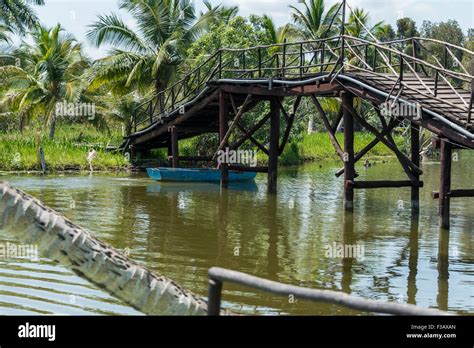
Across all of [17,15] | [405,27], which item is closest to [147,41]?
[17,15]

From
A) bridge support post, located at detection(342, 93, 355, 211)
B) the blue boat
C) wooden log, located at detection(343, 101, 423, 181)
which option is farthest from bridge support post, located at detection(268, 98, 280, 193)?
wooden log, located at detection(343, 101, 423, 181)

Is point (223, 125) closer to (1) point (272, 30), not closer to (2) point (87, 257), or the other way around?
(1) point (272, 30)

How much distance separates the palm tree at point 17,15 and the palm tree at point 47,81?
93cm

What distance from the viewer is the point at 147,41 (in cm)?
3375

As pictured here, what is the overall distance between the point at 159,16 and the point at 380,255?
69.9 ft

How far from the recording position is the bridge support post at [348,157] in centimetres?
1908

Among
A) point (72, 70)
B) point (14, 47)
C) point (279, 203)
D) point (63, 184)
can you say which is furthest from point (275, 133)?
point (14, 47)

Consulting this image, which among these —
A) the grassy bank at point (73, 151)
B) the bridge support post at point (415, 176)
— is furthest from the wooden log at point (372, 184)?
the grassy bank at point (73, 151)

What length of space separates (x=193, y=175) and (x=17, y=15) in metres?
11.7

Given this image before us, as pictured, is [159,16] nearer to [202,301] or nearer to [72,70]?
[72,70]

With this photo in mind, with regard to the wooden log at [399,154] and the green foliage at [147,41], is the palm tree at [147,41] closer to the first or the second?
the green foliage at [147,41]

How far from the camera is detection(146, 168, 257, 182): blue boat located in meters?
27.0

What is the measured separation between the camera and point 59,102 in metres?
32.9

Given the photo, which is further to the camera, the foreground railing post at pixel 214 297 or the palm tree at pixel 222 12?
the palm tree at pixel 222 12
